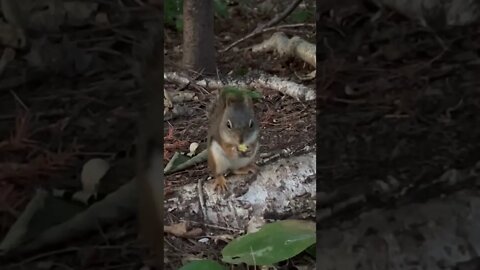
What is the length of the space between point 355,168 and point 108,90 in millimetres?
397

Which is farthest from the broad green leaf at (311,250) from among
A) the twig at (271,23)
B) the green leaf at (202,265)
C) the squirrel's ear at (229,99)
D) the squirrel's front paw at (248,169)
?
the twig at (271,23)

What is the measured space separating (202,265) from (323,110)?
395 millimetres

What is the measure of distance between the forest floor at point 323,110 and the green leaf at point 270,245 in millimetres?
231

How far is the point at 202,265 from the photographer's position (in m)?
1.39

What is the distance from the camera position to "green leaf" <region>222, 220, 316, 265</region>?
142 cm

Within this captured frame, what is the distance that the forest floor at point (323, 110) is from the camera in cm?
110

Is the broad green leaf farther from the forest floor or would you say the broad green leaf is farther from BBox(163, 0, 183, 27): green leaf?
BBox(163, 0, 183, 27): green leaf

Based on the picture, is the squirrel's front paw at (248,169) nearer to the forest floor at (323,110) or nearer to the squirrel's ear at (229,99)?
the squirrel's ear at (229,99)

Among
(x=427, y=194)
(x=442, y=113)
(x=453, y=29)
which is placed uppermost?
(x=453, y=29)

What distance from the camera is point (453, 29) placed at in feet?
3.87

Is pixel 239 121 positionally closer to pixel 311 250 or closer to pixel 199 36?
pixel 199 36

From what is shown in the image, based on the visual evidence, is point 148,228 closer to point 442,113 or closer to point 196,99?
point 442,113

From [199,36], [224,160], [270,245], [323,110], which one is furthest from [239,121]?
[323,110]

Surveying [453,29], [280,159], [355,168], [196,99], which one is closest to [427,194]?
[355,168]
